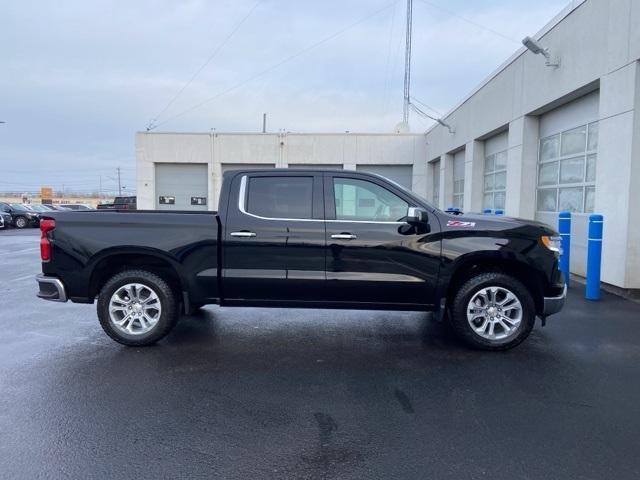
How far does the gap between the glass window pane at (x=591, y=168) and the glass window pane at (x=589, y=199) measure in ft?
0.65

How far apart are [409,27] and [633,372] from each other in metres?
23.4

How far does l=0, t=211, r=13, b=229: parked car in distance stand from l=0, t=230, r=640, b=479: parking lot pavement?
2627cm

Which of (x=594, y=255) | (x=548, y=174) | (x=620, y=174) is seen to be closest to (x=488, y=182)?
(x=548, y=174)

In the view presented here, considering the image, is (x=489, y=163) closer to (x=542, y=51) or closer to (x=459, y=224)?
(x=542, y=51)

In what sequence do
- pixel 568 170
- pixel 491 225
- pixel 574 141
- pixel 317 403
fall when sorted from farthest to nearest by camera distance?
pixel 568 170
pixel 574 141
pixel 491 225
pixel 317 403

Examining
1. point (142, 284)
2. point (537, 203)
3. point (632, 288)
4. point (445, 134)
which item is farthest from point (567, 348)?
point (445, 134)

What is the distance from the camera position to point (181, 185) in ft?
90.3

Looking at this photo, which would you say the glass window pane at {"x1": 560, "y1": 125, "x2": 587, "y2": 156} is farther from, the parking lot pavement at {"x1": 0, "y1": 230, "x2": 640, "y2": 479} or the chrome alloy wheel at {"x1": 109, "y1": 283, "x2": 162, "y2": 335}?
the chrome alloy wheel at {"x1": 109, "y1": 283, "x2": 162, "y2": 335}

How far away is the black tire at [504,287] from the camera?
17.0 feet

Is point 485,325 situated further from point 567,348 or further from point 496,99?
point 496,99

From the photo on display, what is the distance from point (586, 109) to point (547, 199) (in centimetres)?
246

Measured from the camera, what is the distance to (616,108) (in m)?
8.20

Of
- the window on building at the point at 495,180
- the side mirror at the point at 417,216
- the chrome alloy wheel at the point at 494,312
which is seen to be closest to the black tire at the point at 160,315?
the side mirror at the point at 417,216

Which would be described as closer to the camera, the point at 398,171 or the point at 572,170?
the point at 572,170
